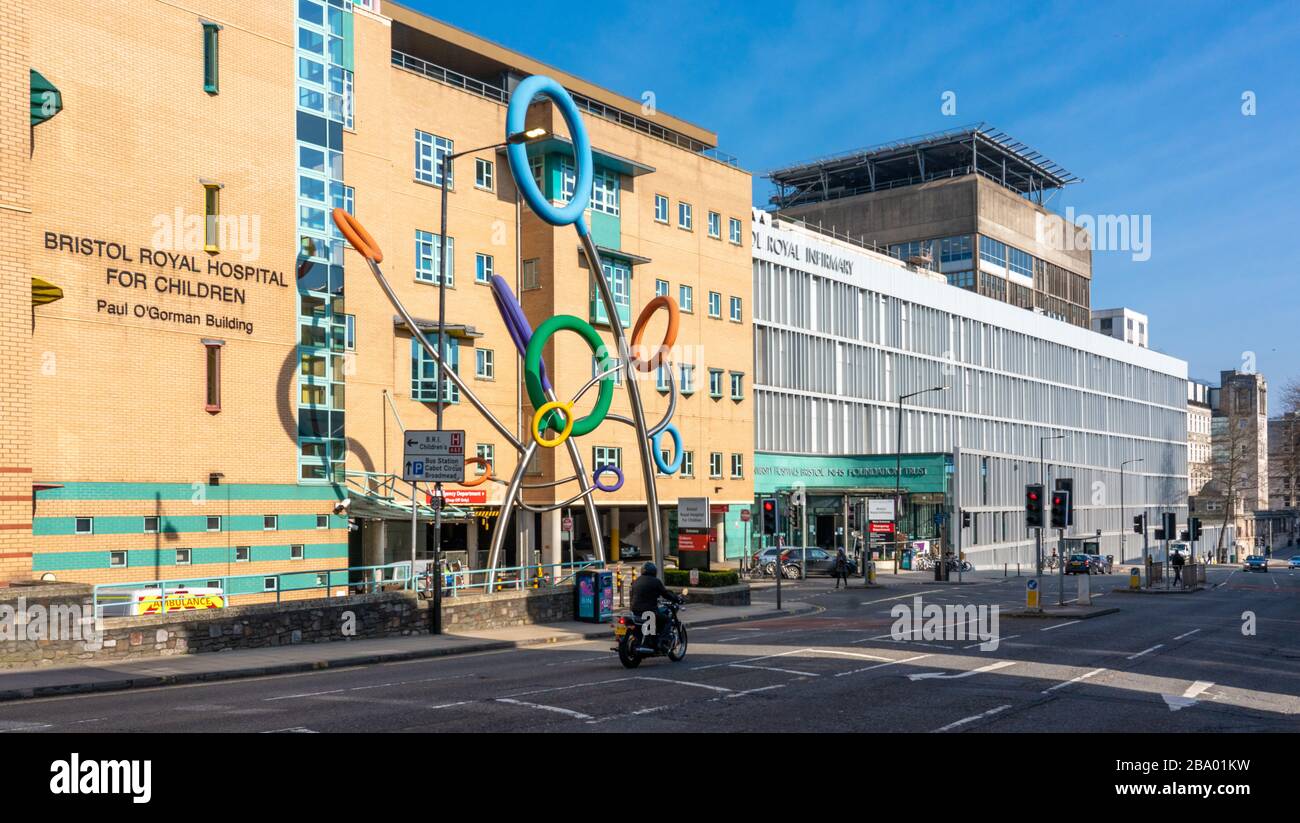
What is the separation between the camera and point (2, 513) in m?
21.6

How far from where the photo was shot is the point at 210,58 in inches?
1375

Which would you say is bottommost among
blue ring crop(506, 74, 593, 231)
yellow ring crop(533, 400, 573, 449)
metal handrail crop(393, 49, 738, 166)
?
yellow ring crop(533, 400, 573, 449)

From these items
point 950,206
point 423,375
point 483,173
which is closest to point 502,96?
point 483,173

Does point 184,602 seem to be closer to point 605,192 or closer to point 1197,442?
point 605,192

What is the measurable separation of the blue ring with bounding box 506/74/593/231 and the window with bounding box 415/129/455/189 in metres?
15.2

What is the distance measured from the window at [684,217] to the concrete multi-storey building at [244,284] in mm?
6630

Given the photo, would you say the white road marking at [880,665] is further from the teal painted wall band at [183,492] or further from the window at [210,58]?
the window at [210,58]

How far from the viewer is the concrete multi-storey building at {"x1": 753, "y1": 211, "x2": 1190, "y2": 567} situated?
237 ft

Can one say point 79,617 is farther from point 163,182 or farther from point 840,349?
point 840,349

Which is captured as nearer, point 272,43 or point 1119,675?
point 1119,675

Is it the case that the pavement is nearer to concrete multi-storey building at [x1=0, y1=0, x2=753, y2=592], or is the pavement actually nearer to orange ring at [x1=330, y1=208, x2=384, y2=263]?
concrete multi-storey building at [x1=0, y1=0, x2=753, y2=592]

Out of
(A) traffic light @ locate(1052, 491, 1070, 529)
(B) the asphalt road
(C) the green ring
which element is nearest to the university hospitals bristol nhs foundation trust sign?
(C) the green ring

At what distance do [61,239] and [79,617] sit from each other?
1454 centimetres
